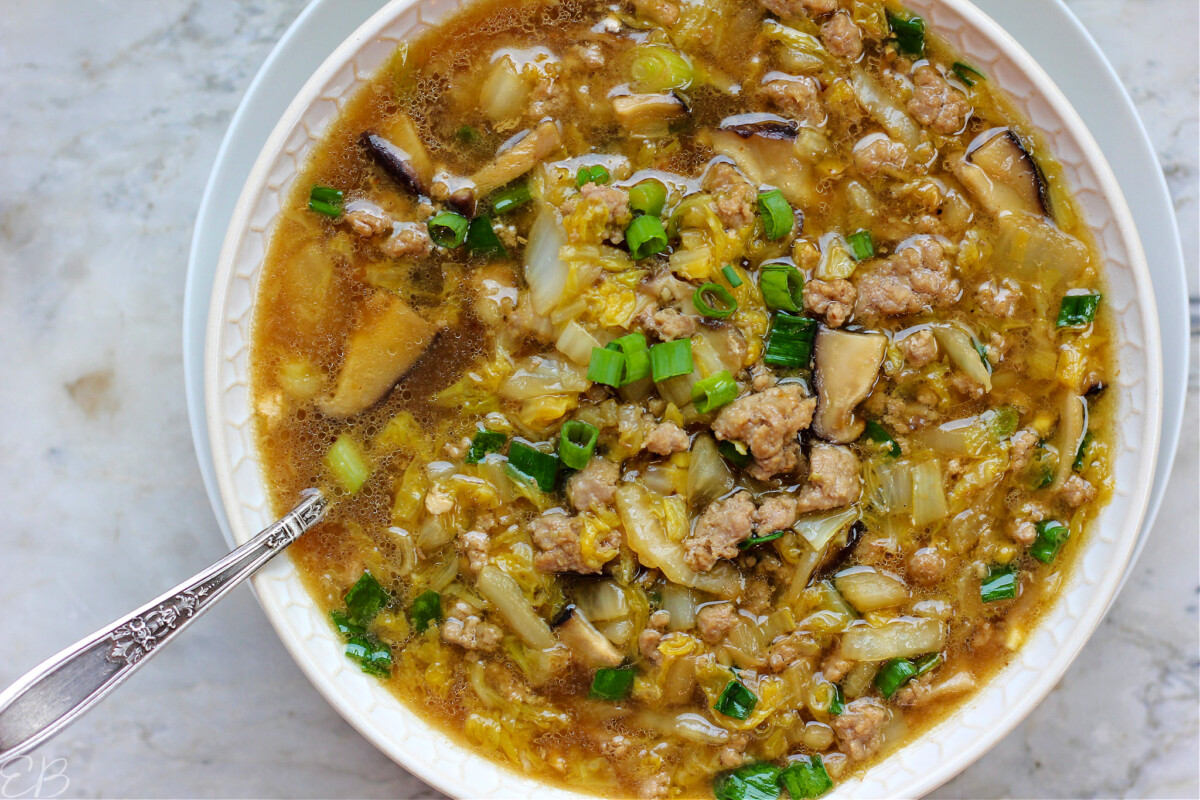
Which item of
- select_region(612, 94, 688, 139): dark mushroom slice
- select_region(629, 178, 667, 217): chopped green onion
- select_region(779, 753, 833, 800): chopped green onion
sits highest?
select_region(612, 94, 688, 139): dark mushroom slice

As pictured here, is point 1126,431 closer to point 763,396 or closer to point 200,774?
point 763,396

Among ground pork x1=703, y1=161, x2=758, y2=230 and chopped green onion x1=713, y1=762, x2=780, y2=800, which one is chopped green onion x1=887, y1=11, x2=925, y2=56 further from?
chopped green onion x1=713, y1=762, x2=780, y2=800

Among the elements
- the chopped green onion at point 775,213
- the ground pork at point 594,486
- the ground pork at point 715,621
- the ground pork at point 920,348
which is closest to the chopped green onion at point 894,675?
the ground pork at point 715,621

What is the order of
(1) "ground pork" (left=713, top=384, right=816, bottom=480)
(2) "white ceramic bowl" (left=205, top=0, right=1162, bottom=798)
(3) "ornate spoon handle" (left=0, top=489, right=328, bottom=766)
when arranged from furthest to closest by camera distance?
(1) "ground pork" (left=713, top=384, right=816, bottom=480)
(2) "white ceramic bowl" (left=205, top=0, right=1162, bottom=798)
(3) "ornate spoon handle" (left=0, top=489, right=328, bottom=766)

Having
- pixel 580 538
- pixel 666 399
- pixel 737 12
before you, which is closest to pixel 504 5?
pixel 737 12

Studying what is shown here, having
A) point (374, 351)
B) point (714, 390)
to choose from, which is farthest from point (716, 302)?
point (374, 351)

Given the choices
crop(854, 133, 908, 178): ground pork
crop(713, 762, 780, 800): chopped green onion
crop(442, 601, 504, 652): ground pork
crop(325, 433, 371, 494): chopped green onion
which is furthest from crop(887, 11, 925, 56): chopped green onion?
crop(713, 762, 780, 800): chopped green onion

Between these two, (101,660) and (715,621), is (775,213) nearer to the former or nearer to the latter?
(715,621)

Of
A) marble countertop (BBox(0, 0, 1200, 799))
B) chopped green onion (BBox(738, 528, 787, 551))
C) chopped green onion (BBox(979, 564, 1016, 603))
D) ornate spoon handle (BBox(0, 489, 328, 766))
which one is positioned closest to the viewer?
ornate spoon handle (BBox(0, 489, 328, 766))
